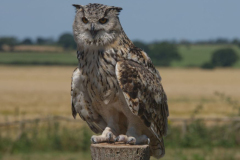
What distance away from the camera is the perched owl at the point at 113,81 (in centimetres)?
427

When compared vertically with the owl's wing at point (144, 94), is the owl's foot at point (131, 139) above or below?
below

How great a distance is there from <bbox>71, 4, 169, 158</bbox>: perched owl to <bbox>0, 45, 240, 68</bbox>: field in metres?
46.9

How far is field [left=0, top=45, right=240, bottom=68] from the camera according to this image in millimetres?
60594

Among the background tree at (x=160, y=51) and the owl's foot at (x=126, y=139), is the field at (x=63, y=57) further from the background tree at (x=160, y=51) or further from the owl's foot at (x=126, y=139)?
the owl's foot at (x=126, y=139)

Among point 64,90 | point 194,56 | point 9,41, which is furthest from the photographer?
point 194,56

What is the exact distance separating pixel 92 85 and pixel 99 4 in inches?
30.2

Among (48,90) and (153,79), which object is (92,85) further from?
(48,90)

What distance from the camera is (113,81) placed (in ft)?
14.1

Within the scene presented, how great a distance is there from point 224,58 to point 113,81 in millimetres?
78519

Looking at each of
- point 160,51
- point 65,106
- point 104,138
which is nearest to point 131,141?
point 104,138

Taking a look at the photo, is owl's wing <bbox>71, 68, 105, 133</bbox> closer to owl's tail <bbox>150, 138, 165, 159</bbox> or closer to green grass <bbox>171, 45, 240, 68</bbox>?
owl's tail <bbox>150, 138, 165, 159</bbox>

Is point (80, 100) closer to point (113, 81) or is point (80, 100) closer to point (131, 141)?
point (113, 81)

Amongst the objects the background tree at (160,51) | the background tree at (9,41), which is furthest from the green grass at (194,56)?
the background tree at (9,41)

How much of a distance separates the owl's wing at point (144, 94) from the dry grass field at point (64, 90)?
858 inches
